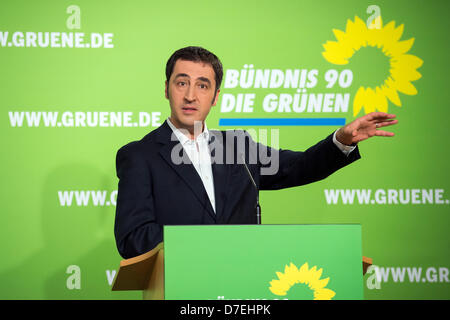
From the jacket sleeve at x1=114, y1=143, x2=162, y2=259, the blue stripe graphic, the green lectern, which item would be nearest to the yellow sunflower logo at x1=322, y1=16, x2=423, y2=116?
the blue stripe graphic

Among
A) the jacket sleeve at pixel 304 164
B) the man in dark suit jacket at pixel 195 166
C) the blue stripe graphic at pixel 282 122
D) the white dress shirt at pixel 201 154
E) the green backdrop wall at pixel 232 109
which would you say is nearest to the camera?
the man in dark suit jacket at pixel 195 166

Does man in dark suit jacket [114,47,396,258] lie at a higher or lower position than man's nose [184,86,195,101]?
lower

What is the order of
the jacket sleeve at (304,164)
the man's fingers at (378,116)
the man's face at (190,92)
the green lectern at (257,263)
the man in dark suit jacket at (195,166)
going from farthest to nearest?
1. the man's face at (190,92)
2. the jacket sleeve at (304,164)
3. the man in dark suit jacket at (195,166)
4. the man's fingers at (378,116)
5. the green lectern at (257,263)

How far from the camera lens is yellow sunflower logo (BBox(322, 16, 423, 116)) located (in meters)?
3.47

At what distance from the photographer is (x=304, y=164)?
267cm

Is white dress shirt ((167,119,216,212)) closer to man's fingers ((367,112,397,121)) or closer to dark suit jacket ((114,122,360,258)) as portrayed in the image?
dark suit jacket ((114,122,360,258))

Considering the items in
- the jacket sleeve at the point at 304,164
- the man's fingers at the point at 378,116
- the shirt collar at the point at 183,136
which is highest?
the shirt collar at the point at 183,136


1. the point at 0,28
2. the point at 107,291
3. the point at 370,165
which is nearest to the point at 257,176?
the point at 370,165

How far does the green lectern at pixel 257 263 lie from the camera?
1.66m

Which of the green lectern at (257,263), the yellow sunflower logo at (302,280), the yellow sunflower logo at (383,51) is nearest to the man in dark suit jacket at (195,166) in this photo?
the green lectern at (257,263)

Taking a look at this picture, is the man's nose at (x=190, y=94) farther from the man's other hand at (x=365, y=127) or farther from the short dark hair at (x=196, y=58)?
the man's other hand at (x=365, y=127)

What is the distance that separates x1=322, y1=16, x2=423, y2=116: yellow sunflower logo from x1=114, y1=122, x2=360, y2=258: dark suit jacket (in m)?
1.03

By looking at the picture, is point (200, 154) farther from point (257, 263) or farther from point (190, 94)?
point (257, 263)

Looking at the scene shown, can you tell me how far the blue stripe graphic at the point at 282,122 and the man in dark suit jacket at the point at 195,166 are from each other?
513 mm
